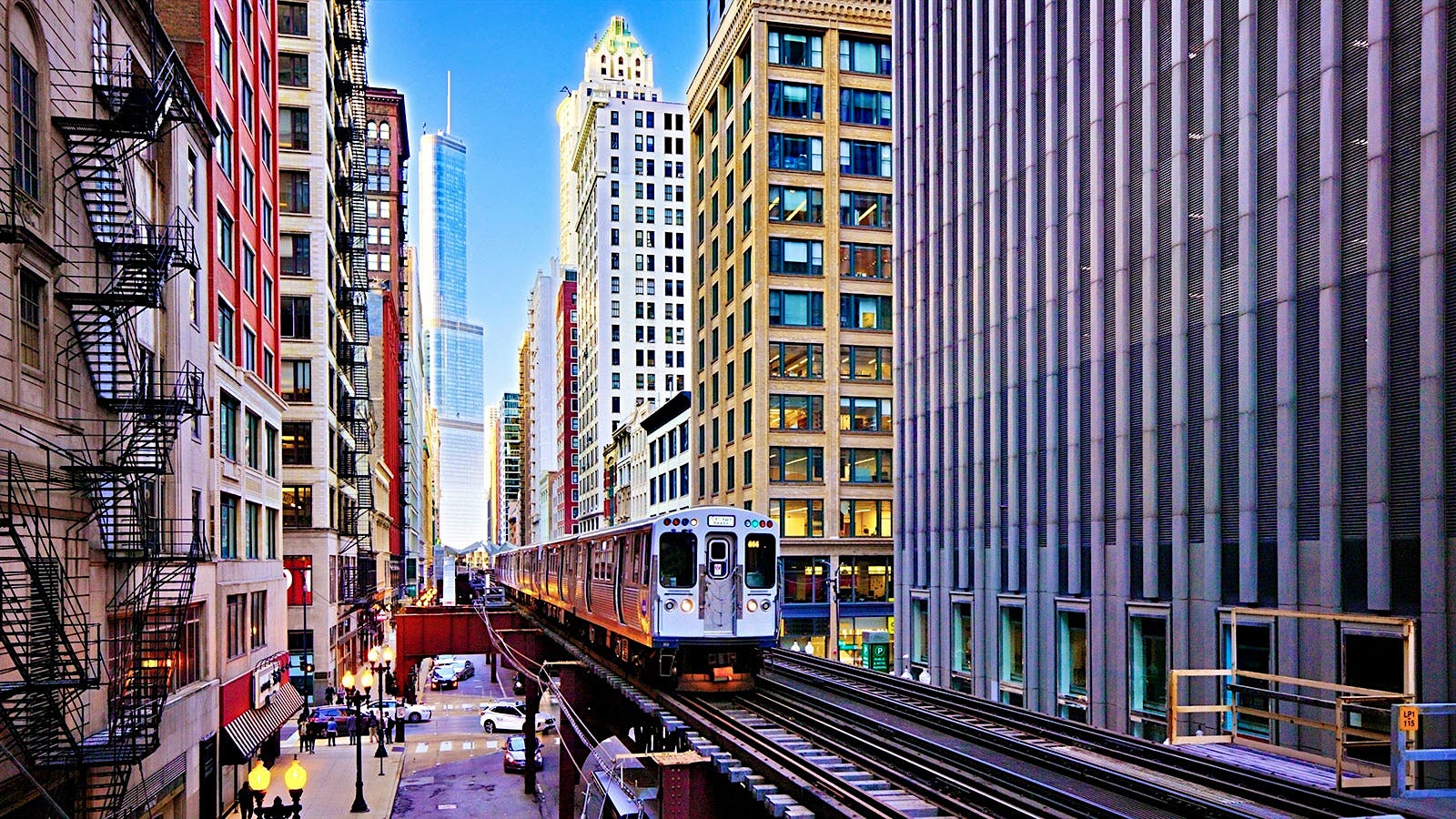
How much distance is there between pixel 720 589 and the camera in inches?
927

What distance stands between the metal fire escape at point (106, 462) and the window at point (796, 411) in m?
39.4

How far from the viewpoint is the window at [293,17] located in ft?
175

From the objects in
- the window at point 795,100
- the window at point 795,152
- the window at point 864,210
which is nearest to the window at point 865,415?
the window at point 864,210

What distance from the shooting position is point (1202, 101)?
26969 mm

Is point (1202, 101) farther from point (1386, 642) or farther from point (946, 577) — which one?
point (946, 577)

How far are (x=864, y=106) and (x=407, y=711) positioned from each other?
43.4 metres

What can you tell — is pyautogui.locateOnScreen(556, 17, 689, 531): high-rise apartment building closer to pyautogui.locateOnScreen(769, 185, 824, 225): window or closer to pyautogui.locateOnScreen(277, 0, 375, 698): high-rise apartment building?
pyautogui.locateOnScreen(769, 185, 824, 225): window

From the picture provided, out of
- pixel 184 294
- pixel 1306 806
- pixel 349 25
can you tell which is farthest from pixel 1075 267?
pixel 349 25

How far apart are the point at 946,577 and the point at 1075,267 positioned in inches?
517

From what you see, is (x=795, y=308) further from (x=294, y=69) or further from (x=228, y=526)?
(x=228, y=526)

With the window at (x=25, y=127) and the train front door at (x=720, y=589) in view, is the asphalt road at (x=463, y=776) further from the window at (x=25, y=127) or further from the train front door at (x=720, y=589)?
the window at (x=25, y=127)

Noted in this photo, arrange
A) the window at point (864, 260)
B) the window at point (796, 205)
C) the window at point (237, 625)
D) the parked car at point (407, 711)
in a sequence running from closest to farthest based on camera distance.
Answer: the window at point (237, 625), the parked car at point (407, 711), the window at point (796, 205), the window at point (864, 260)

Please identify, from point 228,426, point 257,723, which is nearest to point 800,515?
point 257,723

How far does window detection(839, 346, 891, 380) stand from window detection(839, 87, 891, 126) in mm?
12975
